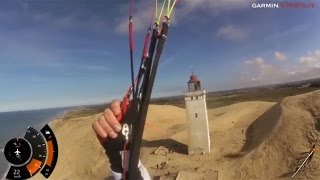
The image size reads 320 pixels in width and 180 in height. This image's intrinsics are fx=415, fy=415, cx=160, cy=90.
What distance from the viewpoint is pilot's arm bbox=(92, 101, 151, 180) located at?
209cm

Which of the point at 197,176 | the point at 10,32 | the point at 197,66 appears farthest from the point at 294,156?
the point at 10,32

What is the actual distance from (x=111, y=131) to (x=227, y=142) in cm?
339

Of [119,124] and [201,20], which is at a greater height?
[201,20]

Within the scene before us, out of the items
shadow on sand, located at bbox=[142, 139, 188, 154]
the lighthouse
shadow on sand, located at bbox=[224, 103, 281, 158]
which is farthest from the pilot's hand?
shadow on sand, located at bbox=[224, 103, 281, 158]

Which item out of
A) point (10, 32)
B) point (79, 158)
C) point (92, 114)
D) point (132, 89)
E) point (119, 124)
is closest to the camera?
point (119, 124)

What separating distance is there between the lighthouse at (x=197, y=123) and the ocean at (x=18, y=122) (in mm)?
1561

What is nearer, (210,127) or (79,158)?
(79,158)

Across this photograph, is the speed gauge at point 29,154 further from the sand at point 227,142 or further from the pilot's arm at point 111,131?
the pilot's arm at point 111,131

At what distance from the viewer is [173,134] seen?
5.30 m

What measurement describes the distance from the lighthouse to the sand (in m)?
0.09

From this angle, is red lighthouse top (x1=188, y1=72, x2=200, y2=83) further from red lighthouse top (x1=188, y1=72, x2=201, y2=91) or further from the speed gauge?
the speed gauge

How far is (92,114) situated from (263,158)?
2926 mm

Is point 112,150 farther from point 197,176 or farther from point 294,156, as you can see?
point 294,156

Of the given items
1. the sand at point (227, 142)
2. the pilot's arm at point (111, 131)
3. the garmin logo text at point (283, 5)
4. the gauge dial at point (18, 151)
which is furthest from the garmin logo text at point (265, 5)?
the gauge dial at point (18, 151)
